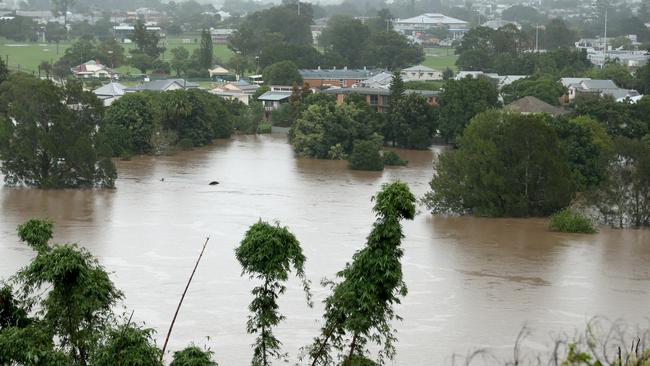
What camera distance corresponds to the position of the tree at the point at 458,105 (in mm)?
21625

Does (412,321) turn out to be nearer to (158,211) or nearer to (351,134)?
(158,211)

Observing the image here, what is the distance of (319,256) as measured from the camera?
12.4 metres

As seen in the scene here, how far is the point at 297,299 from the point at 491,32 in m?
27.6

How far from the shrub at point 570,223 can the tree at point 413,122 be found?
757 centimetres

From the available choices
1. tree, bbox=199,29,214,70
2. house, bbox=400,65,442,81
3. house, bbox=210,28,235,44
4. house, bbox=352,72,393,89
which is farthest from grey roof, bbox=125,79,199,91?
house, bbox=210,28,235,44

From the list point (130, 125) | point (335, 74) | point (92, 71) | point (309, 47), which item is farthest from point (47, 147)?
point (309, 47)

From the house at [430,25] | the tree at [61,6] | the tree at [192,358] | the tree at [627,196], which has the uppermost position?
the tree at [61,6]

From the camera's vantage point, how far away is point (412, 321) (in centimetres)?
1000

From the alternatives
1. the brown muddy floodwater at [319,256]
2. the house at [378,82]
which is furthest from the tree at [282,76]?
the brown muddy floodwater at [319,256]

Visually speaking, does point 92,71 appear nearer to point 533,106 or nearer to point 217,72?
point 217,72

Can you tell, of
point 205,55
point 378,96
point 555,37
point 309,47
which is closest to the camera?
point 378,96

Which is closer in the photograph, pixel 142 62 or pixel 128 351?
pixel 128 351

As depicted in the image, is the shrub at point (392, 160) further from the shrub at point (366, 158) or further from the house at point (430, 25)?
the house at point (430, 25)

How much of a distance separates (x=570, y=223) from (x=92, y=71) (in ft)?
67.3
